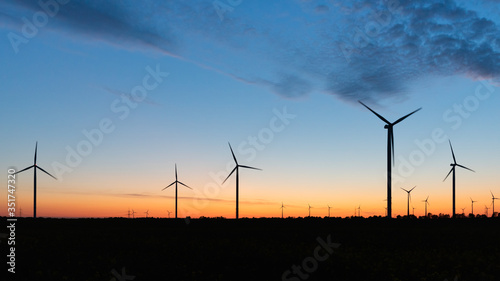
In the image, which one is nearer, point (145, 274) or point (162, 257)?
point (145, 274)

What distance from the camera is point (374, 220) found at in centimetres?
8144

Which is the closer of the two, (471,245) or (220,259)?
(220,259)

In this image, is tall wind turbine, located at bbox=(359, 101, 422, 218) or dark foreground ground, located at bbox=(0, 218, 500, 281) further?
tall wind turbine, located at bbox=(359, 101, 422, 218)

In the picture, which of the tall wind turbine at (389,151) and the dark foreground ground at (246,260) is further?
the tall wind turbine at (389,151)

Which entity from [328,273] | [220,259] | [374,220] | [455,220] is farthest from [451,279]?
[455,220]

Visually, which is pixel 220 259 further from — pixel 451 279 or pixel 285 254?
pixel 451 279

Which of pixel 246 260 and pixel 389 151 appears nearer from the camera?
pixel 246 260

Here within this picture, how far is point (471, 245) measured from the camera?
49.0m

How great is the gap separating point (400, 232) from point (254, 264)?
96.9ft

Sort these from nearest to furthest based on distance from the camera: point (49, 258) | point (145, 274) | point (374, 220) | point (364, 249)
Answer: point (145, 274) → point (49, 258) → point (364, 249) → point (374, 220)

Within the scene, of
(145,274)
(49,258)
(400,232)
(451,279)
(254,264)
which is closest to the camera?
(451,279)

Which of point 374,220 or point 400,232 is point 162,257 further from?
point 374,220

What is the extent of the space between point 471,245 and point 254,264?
2408 centimetres

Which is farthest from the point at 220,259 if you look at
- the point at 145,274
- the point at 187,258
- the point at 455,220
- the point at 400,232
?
the point at 455,220
